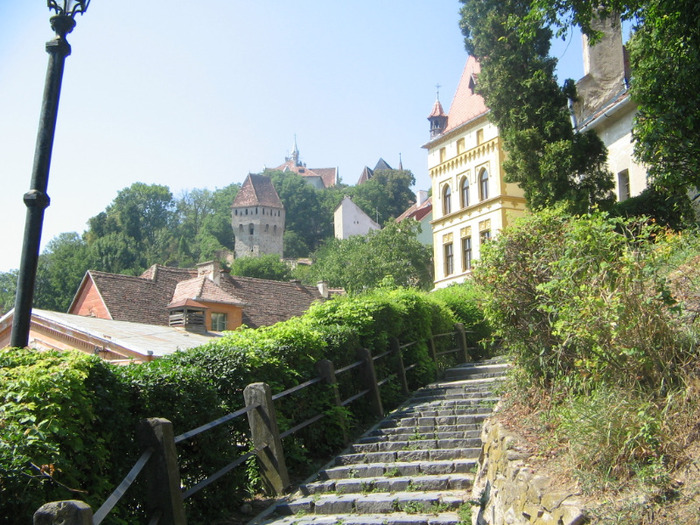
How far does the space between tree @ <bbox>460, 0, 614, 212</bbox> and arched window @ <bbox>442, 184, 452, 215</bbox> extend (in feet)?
77.8

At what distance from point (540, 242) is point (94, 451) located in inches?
230

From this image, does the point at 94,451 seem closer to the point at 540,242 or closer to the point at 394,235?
the point at 540,242

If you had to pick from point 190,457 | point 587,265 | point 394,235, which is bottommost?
point 190,457

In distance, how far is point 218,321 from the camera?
35.4 metres

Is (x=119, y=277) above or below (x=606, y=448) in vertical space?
above

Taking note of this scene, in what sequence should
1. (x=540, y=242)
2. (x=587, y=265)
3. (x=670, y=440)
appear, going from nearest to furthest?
1. (x=670, y=440)
2. (x=587, y=265)
3. (x=540, y=242)

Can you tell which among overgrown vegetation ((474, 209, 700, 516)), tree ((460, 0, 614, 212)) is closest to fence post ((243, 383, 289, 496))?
overgrown vegetation ((474, 209, 700, 516))

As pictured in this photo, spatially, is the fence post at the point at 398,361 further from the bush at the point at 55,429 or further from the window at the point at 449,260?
the window at the point at 449,260

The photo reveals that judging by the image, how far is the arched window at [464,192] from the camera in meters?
52.5

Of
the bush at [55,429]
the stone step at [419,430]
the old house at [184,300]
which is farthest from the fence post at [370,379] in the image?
the old house at [184,300]

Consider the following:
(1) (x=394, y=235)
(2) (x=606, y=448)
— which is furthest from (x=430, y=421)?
(1) (x=394, y=235)

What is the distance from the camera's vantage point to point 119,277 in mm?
37531

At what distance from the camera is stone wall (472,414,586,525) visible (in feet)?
18.7

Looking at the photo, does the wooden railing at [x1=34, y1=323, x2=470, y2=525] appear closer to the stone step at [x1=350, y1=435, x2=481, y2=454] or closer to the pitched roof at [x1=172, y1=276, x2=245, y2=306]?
the stone step at [x1=350, y1=435, x2=481, y2=454]
